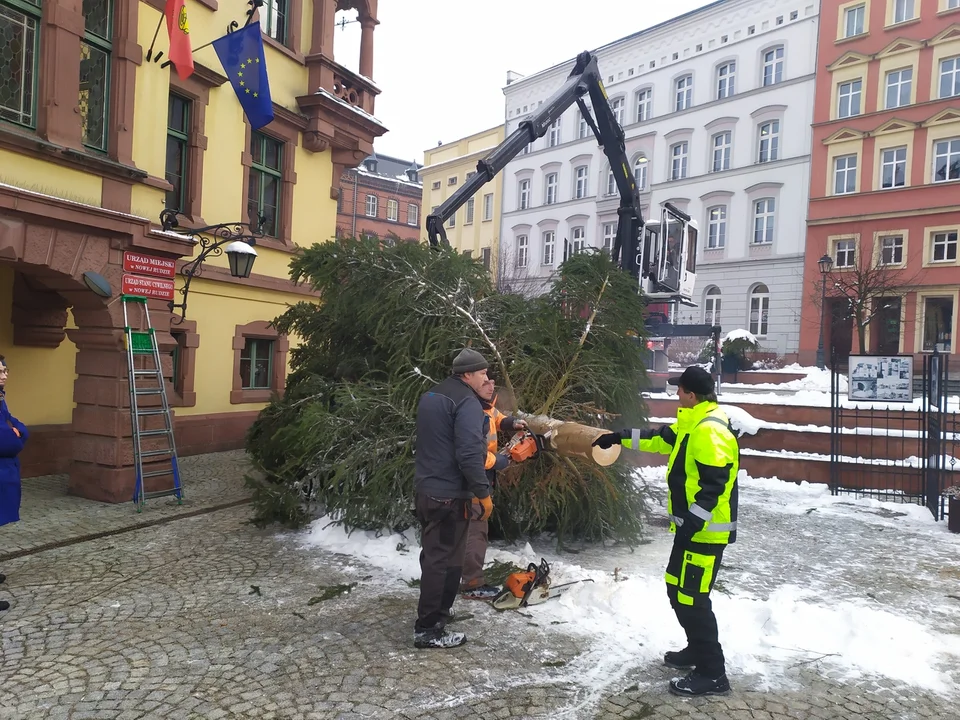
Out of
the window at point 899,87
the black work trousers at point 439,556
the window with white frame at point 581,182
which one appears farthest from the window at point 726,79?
the black work trousers at point 439,556

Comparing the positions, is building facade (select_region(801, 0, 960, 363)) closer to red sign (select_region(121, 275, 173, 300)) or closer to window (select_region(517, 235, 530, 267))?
window (select_region(517, 235, 530, 267))

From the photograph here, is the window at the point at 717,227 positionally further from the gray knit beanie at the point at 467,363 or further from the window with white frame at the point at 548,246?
the gray knit beanie at the point at 467,363

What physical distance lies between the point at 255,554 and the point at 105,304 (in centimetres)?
375

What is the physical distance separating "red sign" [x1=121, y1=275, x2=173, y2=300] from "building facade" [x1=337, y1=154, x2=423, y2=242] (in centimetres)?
3942

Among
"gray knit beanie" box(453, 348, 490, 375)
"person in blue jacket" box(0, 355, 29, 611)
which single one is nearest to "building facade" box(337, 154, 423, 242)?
"person in blue jacket" box(0, 355, 29, 611)

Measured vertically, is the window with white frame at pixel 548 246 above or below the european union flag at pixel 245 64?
above

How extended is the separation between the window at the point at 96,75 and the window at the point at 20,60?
0.57 meters

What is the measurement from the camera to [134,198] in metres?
8.30

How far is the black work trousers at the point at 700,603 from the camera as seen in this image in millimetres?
3861

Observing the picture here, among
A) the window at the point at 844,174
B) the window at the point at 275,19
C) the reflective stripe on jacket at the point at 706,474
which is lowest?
the reflective stripe on jacket at the point at 706,474

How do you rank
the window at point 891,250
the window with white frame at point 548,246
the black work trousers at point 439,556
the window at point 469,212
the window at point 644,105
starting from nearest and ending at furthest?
the black work trousers at point 439,556, the window at point 891,250, the window at point 644,105, the window with white frame at point 548,246, the window at point 469,212

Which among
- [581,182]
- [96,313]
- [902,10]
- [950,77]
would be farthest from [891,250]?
[96,313]

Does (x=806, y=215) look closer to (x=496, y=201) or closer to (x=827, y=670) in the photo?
(x=496, y=201)

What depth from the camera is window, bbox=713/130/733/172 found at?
32250mm
